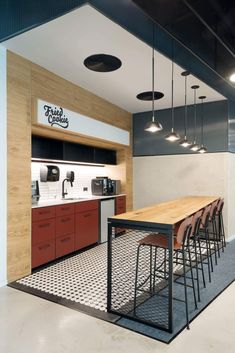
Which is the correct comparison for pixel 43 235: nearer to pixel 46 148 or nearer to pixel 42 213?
pixel 42 213

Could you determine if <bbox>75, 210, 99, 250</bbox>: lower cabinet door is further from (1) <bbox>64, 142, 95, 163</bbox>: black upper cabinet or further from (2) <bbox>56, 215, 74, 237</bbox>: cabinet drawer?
(1) <bbox>64, 142, 95, 163</bbox>: black upper cabinet

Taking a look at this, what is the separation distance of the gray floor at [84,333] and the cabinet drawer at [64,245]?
1.28 metres

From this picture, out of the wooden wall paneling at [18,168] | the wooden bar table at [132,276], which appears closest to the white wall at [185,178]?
the wooden bar table at [132,276]

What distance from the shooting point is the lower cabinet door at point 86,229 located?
4458 mm

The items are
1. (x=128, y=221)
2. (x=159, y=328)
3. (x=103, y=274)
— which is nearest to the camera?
(x=159, y=328)

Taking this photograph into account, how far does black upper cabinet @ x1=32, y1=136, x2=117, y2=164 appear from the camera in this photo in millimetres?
4154

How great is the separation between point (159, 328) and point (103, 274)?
1.38 m

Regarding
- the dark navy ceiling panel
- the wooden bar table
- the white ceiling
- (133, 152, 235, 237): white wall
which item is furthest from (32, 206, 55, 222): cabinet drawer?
(133, 152, 235, 237): white wall

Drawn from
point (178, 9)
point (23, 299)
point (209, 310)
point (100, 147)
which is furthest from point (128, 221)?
point (100, 147)

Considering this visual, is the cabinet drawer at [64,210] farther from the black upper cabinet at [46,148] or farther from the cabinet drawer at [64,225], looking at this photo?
the black upper cabinet at [46,148]

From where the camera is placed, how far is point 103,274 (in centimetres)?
357

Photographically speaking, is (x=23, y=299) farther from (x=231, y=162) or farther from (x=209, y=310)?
(x=231, y=162)

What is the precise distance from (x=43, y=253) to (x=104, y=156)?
106 inches

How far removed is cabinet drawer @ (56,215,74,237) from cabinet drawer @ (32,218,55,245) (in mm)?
107
